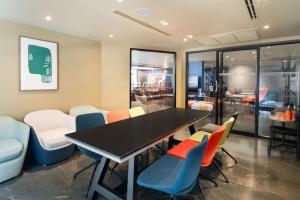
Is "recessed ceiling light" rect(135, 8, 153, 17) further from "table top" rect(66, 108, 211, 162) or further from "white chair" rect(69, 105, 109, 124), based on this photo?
"white chair" rect(69, 105, 109, 124)

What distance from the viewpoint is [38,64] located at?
3449 mm

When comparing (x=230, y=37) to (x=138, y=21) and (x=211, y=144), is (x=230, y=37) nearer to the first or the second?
(x=138, y=21)

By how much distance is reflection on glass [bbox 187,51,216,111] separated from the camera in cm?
517

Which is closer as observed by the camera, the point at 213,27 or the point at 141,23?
the point at 141,23

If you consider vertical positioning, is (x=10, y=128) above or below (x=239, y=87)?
below

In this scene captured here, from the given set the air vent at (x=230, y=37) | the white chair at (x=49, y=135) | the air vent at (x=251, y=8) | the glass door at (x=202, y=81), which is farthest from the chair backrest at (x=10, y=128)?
the glass door at (x=202, y=81)

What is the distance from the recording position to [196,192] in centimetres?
219

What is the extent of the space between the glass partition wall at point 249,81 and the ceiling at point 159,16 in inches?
22.4

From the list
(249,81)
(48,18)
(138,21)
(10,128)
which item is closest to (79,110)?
(10,128)

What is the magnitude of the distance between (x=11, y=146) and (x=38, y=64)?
1.65 meters

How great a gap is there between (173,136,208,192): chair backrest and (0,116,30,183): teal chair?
7.35ft

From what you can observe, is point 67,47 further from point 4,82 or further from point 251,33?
point 251,33

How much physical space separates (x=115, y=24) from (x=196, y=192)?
118 inches

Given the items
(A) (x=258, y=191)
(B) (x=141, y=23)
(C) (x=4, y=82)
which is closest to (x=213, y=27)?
(B) (x=141, y=23)
